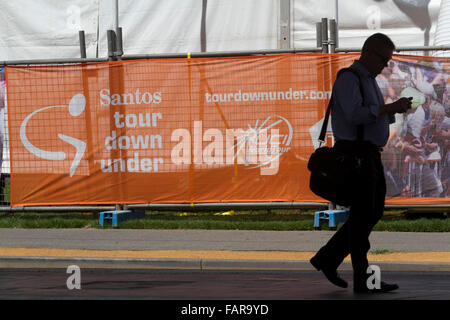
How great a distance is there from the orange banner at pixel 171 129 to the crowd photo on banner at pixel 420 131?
0.27 feet

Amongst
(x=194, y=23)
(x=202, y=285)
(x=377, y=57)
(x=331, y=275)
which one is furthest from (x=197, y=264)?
(x=194, y=23)

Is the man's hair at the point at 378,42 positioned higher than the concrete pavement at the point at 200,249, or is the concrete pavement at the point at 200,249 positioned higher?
the man's hair at the point at 378,42

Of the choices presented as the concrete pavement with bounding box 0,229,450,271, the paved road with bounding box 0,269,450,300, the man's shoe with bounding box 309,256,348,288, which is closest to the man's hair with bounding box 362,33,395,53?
the man's shoe with bounding box 309,256,348,288

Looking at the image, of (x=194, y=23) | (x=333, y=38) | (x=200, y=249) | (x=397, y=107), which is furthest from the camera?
(x=194, y=23)

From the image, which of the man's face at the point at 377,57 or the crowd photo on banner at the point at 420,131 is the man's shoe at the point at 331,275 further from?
the crowd photo on banner at the point at 420,131

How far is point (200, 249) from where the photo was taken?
30.5 feet

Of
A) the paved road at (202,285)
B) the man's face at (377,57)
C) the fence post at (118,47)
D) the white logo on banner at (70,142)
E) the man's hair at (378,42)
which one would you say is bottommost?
the paved road at (202,285)

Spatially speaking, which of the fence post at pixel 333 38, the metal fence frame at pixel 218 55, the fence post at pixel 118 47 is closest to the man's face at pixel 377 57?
the metal fence frame at pixel 218 55

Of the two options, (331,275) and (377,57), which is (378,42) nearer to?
(377,57)

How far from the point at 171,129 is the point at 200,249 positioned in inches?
106

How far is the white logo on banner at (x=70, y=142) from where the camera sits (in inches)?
462

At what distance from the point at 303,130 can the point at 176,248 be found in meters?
2.77

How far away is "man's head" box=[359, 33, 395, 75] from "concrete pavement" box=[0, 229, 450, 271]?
2231mm

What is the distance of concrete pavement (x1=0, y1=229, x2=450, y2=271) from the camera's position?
8539 millimetres
